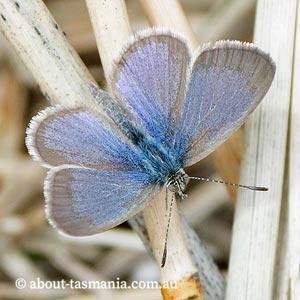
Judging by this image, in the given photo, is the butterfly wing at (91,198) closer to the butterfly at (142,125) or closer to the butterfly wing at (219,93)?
the butterfly at (142,125)

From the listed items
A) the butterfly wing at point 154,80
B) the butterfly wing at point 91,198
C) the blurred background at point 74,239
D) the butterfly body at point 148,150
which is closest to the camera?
the butterfly wing at point 91,198

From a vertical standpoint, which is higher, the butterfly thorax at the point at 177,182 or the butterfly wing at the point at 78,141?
the butterfly wing at the point at 78,141

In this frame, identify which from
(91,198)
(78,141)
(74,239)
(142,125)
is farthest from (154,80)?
(74,239)

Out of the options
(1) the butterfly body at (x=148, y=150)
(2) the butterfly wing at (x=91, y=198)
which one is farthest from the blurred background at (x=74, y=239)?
(2) the butterfly wing at (x=91, y=198)

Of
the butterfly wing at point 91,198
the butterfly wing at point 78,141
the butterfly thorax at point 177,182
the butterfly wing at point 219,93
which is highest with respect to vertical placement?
the butterfly wing at point 219,93

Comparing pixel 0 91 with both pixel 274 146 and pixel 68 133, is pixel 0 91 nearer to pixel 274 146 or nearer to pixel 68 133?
pixel 68 133

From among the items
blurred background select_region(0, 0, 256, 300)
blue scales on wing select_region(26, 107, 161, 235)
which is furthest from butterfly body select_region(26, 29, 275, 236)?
blurred background select_region(0, 0, 256, 300)

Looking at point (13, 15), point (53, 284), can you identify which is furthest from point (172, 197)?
point (53, 284)

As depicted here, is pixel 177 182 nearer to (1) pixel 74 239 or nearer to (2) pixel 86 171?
(2) pixel 86 171
